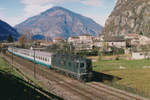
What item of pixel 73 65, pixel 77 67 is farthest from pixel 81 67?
pixel 73 65

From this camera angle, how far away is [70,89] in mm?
30109

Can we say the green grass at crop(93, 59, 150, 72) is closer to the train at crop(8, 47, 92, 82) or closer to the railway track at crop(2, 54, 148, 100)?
the train at crop(8, 47, 92, 82)

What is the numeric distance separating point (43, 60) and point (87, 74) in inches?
843

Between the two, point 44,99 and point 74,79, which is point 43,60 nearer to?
point 74,79

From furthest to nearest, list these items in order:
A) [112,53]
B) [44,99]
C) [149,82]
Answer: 1. [112,53]
2. [149,82]
3. [44,99]

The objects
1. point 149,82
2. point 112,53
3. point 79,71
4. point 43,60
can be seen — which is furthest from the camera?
point 112,53

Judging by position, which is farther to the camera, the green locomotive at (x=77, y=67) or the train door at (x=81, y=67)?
the green locomotive at (x=77, y=67)

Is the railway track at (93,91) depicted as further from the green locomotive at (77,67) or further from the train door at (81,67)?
the train door at (81,67)

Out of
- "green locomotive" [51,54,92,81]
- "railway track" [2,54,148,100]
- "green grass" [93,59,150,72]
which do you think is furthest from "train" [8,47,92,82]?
"green grass" [93,59,150,72]

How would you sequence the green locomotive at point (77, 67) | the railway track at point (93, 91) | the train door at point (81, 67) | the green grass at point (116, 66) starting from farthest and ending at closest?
the green grass at point (116, 66) → the green locomotive at point (77, 67) → the train door at point (81, 67) → the railway track at point (93, 91)

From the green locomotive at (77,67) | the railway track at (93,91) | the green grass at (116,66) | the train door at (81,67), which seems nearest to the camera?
the railway track at (93,91)

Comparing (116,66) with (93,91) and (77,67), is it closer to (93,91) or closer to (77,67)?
(77,67)

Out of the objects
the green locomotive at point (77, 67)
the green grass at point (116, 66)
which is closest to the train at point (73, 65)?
the green locomotive at point (77, 67)

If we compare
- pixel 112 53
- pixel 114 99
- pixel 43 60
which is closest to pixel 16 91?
pixel 114 99
